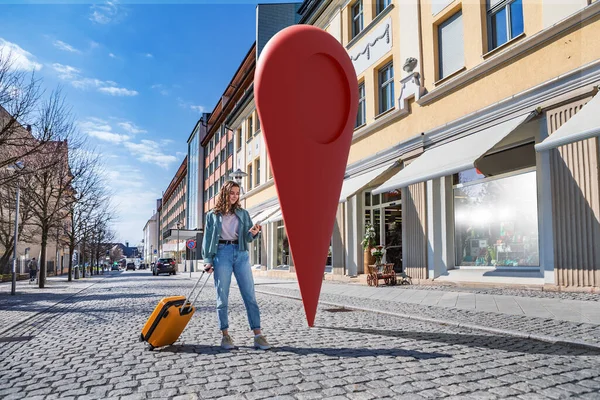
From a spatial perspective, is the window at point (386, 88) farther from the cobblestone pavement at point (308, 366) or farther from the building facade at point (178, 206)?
the building facade at point (178, 206)

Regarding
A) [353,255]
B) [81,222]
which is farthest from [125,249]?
[353,255]

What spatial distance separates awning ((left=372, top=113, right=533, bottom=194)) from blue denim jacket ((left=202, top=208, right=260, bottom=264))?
5.75 metres

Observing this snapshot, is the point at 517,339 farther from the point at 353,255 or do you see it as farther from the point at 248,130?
the point at 248,130

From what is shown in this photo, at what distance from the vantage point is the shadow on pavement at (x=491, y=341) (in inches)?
179

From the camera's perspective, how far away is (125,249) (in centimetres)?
19525

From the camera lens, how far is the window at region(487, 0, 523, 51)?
10.7 metres

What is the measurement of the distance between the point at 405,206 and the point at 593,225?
5.76 m

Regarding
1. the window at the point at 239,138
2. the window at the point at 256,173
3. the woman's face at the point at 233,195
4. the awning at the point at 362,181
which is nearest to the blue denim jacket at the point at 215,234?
the woman's face at the point at 233,195

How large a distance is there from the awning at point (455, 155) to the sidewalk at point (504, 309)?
2646 mm

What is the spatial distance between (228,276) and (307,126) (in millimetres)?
1955

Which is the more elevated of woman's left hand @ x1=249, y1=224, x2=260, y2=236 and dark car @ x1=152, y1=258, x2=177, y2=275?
woman's left hand @ x1=249, y1=224, x2=260, y2=236

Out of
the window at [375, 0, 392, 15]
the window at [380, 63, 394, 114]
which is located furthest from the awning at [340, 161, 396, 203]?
the window at [375, 0, 392, 15]

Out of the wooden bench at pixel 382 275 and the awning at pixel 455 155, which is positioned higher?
the awning at pixel 455 155

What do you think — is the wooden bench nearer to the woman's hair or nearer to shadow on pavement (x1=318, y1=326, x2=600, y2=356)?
shadow on pavement (x1=318, y1=326, x2=600, y2=356)
